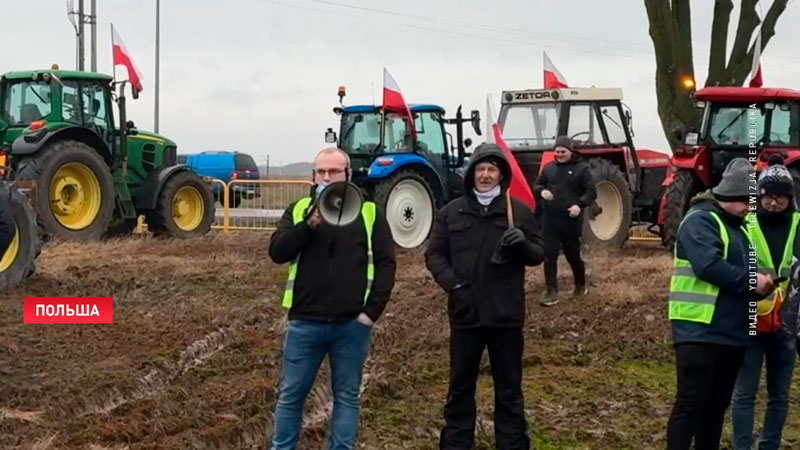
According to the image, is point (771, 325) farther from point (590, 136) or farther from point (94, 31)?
point (94, 31)

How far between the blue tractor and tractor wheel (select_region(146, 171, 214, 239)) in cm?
244

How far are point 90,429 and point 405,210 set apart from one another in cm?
927

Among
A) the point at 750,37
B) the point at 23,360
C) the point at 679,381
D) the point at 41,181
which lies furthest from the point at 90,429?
the point at 750,37

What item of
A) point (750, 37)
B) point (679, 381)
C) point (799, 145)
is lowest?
point (679, 381)

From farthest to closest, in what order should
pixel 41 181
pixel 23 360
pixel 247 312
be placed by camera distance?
1. pixel 41 181
2. pixel 247 312
3. pixel 23 360

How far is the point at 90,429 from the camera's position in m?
5.73

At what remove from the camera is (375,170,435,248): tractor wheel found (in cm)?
1445

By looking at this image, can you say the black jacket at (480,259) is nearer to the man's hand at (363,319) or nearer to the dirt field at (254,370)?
the man's hand at (363,319)

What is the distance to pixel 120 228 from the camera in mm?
15922

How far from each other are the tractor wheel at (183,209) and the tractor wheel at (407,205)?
3498 mm

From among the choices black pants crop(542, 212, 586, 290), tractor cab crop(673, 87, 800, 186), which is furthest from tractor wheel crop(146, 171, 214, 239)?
black pants crop(542, 212, 586, 290)

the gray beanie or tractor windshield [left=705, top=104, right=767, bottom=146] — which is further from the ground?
tractor windshield [left=705, top=104, right=767, bottom=146]

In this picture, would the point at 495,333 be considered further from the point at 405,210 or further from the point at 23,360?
the point at 405,210

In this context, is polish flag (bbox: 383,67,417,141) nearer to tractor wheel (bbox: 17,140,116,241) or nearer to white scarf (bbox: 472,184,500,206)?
tractor wheel (bbox: 17,140,116,241)
